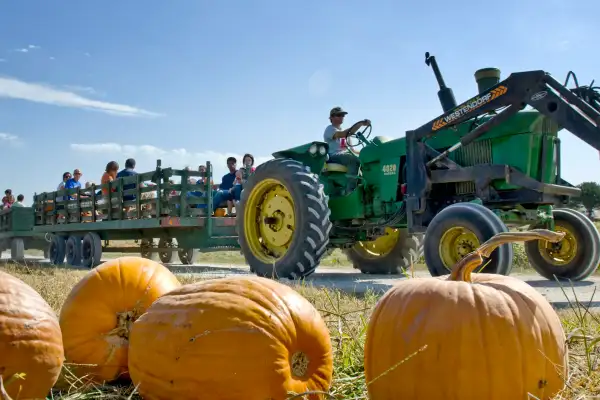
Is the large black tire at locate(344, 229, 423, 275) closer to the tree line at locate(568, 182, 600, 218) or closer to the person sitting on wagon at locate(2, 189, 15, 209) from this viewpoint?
the person sitting on wagon at locate(2, 189, 15, 209)

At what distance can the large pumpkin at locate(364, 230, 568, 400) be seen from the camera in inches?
70.9

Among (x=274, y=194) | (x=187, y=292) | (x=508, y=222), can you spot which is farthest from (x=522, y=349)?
(x=274, y=194)

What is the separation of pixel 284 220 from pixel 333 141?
1.45 m

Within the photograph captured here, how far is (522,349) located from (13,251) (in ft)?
54.3

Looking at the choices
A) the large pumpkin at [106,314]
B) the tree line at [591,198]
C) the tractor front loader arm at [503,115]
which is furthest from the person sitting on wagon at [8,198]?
the tree line at [591,198]

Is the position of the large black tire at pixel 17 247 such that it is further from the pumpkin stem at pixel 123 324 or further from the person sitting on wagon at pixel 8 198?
the pumpkin stem at pixel 123 324

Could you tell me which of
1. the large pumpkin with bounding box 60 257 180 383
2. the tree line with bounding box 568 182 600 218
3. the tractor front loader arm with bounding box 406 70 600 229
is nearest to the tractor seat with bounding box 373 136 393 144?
the tractor front loader arm with bounding box 406 70 600 229

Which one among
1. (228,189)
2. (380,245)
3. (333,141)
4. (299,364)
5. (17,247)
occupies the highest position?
(333,141)

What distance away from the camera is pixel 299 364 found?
192 centimetres

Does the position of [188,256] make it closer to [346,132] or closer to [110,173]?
[110,173]

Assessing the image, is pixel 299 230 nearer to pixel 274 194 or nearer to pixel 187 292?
pixel 274 194

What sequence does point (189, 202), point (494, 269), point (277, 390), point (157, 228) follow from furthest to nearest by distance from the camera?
point (157, 228), point (189, 202), point (494, 269), point (277, 390)

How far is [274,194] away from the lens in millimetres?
8219

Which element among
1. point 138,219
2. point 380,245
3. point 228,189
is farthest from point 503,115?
point 138,219
